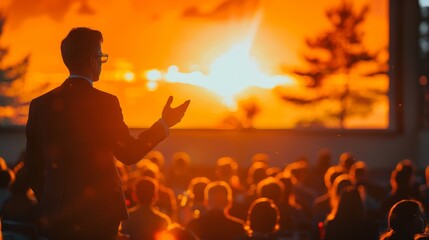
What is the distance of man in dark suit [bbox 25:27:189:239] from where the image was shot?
3979 millimetres

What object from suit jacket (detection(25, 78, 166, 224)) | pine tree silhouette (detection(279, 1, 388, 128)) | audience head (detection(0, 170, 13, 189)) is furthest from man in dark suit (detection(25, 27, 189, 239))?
pine tree silhouette (detection(279, 1, 388, 128))

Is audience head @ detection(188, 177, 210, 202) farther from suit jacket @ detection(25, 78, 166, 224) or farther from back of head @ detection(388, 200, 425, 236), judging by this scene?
suit jacket @ detection(25, 78, 166, 224)

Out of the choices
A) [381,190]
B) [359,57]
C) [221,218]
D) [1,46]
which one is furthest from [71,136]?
[359,57]

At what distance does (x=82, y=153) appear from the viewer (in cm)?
399

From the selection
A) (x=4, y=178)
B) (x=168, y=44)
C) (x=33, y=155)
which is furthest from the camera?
(x=168, y=44)

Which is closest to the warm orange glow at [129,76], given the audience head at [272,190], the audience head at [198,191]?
the audience head at [198,191]

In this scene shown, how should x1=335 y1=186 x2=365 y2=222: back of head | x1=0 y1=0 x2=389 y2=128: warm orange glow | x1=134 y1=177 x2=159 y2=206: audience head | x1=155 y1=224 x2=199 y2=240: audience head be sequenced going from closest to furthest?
x1=155 y1=224 x2=199 y2=240: audience head < x1=134 y1=177 x2=159 y2=206: audience head < x1=335 y1=186 x2=365 y2=222: back of head < x1=0 y1=0 x2=389 y2=128: warm orange glow

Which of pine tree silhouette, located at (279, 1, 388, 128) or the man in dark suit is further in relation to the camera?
pine tree silhouette, located at (279, 1, 388, 128)

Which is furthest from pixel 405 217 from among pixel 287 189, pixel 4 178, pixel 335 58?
pixel 335 58

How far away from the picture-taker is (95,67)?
418 cm

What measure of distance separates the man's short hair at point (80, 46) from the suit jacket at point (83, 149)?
0.35 feet

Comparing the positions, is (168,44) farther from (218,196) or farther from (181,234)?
(181,234)

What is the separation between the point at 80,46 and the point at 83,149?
0.43m

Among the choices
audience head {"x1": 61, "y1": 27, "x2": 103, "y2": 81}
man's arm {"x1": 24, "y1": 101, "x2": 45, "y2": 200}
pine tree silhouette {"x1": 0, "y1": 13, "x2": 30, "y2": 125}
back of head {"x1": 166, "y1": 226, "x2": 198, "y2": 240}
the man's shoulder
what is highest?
pine tree silhouette {"x1": 0, "y1": 13, "x2": 30, "y2": 125}
